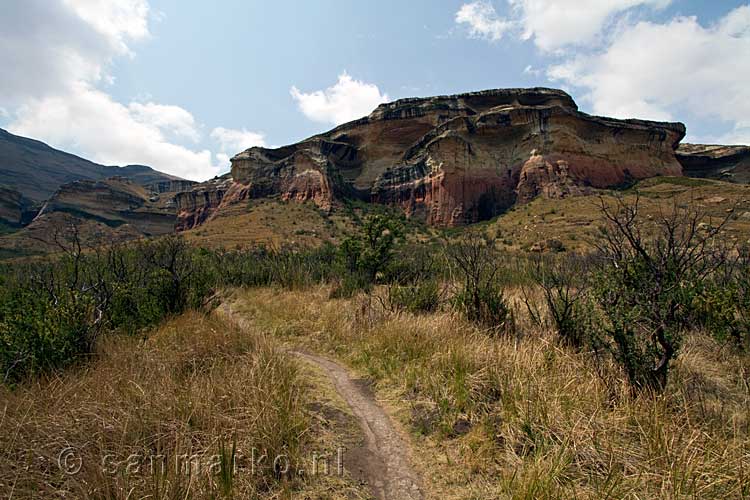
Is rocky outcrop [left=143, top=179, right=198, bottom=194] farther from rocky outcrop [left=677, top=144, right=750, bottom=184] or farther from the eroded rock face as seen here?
rocky outcrop [left=677, top=144, right=750, bottom=184]

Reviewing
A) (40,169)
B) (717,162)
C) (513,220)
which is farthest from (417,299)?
(40,169)

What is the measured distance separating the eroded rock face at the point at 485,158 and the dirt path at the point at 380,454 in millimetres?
41986

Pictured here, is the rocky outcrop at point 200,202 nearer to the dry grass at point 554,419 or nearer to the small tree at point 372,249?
the small tree at point 372,249

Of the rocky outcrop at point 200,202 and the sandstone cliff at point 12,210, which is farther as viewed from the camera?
the sandstone cliff at point 12,210

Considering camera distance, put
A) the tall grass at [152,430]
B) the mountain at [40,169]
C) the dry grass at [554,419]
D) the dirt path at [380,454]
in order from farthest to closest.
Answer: the mountain at [40,169] < the dirt path at [380,454] < the dry grass at [554,419] < the tall grass at [152,430]

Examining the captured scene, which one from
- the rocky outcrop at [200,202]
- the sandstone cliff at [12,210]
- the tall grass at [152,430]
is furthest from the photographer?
the sandstone cliff at [12,210]

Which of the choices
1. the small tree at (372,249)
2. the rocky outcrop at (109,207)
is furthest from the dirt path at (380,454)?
the rocky outcrop at (109,207)

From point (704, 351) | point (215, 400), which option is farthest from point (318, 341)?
point (704, 351)

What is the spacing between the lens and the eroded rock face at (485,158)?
41562 millimetres

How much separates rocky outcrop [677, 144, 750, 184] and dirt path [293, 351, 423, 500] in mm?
66631

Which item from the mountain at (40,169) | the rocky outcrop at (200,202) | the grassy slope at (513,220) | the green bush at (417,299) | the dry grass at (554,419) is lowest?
the dry grass at (554,419)

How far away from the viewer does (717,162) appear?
161 feet

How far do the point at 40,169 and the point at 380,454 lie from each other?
17598 cm

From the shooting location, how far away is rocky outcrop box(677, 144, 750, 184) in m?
46.3
